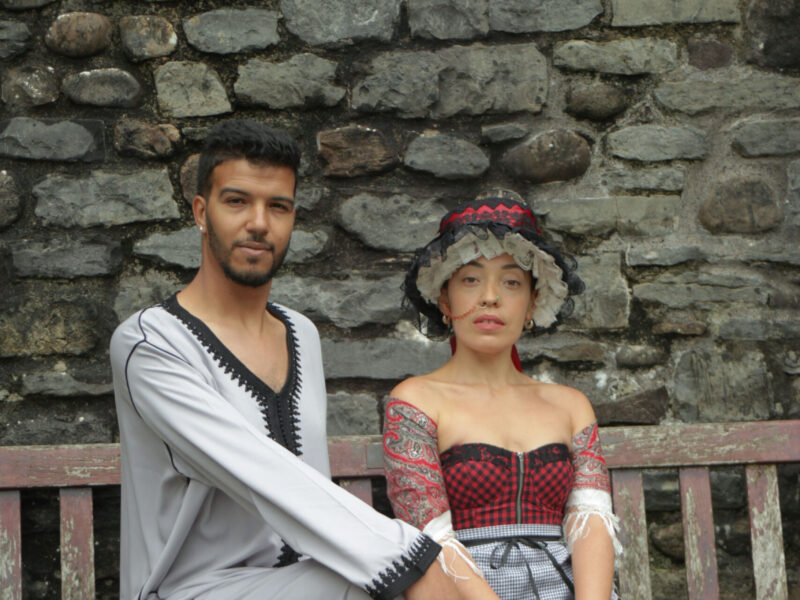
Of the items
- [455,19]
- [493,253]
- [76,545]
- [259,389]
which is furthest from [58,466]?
[455,19]

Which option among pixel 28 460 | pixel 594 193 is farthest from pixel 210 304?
pixel 594 193

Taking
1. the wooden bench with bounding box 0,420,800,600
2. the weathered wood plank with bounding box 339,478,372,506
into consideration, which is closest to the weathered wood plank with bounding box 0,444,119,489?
the wooden bench with bounding box 0,420,800,600

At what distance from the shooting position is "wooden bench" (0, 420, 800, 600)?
2.51 m

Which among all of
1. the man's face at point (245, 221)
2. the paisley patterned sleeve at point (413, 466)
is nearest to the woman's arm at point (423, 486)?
the paisley patterned sleeve at point (413, 466)

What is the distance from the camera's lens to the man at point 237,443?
6.27 ft

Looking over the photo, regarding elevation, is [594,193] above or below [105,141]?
below

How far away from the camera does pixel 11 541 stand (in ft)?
8.11

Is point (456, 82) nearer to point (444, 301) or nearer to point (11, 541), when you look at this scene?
point (444, 301)

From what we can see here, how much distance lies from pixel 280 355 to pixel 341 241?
2.70ft

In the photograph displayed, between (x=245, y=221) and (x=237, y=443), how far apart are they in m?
0.51

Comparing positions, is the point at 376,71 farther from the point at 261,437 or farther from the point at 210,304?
the point at 261,437

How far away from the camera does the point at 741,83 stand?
3.18 meters

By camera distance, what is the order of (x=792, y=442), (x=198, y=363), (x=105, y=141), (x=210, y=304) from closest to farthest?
(x=198, y=363), (x=210, y=304), (x=792, y=442), (x=105, y=141)

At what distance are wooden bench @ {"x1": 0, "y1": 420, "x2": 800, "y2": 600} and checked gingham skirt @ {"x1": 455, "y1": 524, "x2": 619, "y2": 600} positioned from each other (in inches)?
16.1
